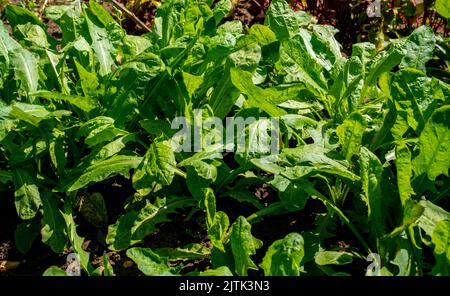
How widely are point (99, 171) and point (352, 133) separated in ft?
3.19

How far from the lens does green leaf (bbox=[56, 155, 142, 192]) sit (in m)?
2.43

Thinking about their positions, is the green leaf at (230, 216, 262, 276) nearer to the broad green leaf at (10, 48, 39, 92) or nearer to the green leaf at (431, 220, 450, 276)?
the green leaf at (431, 220, 450, 276)

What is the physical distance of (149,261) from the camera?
7.25 feet

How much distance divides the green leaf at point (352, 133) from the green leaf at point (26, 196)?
119 centimetres

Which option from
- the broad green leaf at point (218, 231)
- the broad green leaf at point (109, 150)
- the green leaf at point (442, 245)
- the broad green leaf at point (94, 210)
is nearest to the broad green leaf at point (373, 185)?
the green leaf at point (442, 245)

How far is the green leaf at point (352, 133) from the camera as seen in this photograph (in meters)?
2.45

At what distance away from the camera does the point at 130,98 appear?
2643 millimetres

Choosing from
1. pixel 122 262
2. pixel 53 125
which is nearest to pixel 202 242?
pixel 122 262

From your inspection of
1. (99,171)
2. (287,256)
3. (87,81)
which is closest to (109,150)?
(99,171)

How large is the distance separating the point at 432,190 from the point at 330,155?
1.33 ft

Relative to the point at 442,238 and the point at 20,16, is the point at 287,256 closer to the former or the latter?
the point at 442,238

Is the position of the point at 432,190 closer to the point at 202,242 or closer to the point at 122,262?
the point at 202,242

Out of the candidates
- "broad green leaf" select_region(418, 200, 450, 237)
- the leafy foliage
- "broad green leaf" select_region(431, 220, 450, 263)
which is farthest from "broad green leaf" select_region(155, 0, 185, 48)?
"broad green leaf" select_region(431, 220, 450, 263)
